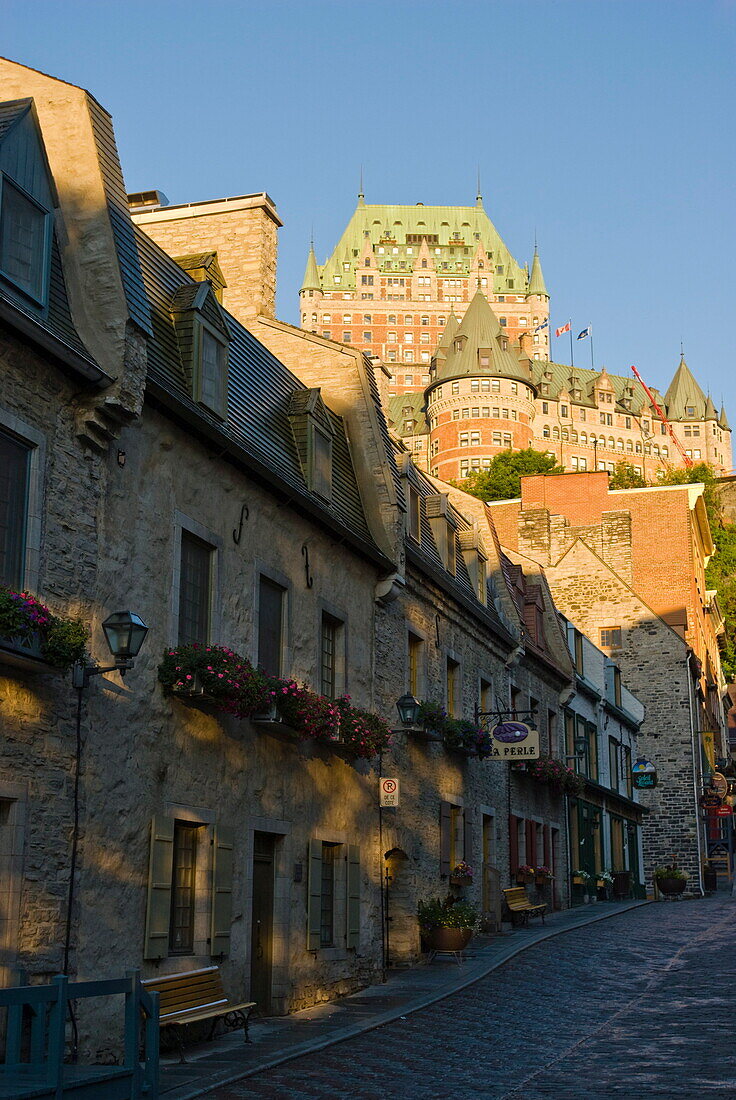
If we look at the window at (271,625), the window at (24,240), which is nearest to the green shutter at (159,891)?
the window at (271,625)

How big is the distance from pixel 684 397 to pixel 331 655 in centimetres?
15599

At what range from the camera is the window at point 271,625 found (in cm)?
1580

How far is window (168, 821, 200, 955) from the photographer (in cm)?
1329

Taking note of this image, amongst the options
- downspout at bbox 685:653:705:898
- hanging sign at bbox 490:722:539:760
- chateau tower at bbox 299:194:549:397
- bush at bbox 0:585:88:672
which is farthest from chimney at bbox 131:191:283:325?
chateau tower at bbox 299:194:549:397

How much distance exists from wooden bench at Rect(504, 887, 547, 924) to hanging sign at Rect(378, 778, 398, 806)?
25.7ft

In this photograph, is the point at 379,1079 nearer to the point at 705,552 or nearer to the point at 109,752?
the point at 109,752

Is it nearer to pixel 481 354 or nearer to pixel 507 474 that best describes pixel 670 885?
pixel 507 474

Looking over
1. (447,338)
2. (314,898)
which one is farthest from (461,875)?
(447,338)

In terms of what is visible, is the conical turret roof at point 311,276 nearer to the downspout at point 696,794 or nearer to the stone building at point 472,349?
the stone building at point 472,349

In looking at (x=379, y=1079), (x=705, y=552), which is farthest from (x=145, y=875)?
(x=705, y=552)

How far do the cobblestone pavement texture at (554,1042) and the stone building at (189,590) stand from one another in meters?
1.79

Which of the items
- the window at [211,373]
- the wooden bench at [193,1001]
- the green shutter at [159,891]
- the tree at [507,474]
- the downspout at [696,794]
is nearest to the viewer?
the wooden bench at [193,1001]

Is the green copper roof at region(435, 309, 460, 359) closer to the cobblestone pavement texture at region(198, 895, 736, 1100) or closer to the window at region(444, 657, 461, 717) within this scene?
the window at region(444, 657, 461, 717)

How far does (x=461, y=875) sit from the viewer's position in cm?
2230
